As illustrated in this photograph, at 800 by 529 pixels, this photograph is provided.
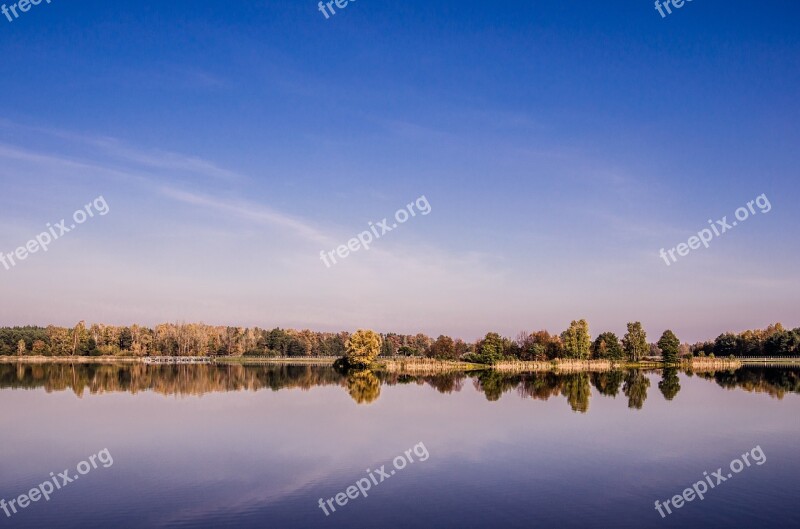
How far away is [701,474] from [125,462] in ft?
60.0

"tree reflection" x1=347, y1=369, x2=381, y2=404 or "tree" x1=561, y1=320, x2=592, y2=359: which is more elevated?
"tree" x1=561, y1=320, x2=592, y2=359

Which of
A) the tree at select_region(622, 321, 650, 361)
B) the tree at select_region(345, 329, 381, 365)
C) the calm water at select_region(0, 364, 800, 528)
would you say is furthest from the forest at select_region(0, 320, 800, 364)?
the calm water at select_region(0, 364, 800, 528)

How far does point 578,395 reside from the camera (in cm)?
4153

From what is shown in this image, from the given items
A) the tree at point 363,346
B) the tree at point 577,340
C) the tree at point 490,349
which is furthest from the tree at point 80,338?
the tree at point 577,340

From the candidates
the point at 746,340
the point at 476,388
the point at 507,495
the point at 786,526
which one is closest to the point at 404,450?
the point at 507,495

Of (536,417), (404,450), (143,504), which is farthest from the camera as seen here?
(536,417)

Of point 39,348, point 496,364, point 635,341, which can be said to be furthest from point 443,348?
point 39,348

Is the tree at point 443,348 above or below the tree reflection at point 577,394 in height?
above

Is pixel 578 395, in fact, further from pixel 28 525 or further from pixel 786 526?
pixel 28 525

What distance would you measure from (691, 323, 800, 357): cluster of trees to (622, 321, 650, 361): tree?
15.6 m

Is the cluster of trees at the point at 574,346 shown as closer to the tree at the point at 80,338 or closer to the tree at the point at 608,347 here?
the tree at the point at 608,347

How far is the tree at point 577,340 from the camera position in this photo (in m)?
91.1

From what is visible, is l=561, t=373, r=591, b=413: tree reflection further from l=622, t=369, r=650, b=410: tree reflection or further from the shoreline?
the shoreline

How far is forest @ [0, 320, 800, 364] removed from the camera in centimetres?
9912
